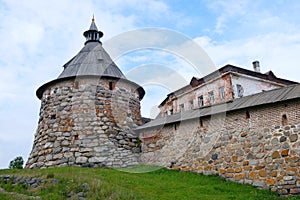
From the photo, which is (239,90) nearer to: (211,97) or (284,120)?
(211,97)

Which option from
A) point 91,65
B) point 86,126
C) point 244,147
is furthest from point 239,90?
point 86,126

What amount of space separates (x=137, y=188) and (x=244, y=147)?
345 centimetres

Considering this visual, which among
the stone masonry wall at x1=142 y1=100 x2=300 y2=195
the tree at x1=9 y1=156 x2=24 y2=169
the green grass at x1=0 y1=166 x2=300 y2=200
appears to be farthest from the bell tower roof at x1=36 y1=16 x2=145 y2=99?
the tree at x1=9 y1=156 x2=24 y2=169

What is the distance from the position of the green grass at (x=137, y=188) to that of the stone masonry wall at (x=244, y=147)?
1.34 ft

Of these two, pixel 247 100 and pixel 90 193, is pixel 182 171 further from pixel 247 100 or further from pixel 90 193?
pixel 90 193

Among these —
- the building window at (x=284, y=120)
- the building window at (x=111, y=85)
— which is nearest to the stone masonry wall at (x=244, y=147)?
the building window at (x=284, y=120)

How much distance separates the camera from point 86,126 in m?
11.5

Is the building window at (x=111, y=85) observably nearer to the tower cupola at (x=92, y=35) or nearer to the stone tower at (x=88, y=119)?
the stone tower at (x=88, y=119)

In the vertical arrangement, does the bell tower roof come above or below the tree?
above

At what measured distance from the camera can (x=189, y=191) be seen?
7727mm

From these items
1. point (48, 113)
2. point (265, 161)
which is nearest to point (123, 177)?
point (265, 161)

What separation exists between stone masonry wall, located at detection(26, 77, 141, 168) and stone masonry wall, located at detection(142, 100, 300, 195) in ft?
5.46

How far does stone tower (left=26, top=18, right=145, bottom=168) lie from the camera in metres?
11.2

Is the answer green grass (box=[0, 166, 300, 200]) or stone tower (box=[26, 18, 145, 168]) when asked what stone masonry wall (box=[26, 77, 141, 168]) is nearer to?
stone tower (box=[26, 18, 145, 168])
